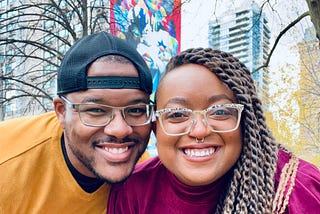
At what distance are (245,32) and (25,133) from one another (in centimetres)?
710

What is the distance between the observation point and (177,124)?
1.83m

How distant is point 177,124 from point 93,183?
0.80 m

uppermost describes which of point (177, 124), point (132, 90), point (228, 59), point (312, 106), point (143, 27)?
point (143, 27)

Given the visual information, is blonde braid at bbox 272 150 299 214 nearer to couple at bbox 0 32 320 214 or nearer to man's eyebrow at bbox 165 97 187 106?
couple at bbox 0 32 320 214

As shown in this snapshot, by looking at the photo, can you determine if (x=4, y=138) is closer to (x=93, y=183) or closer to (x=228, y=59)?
(x=93, y=183)

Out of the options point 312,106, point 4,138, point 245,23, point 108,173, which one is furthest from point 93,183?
point 312,106

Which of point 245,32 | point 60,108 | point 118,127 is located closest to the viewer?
point 118,127

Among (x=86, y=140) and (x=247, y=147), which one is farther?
(x=86, y=140)

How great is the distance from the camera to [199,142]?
1.78 metres

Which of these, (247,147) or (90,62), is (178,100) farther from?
(90,62)

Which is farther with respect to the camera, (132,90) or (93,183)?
(93,183)

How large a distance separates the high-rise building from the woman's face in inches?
246

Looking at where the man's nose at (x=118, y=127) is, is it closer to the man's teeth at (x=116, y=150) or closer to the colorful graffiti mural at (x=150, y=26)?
the man's teeth at (x=116, y=150)

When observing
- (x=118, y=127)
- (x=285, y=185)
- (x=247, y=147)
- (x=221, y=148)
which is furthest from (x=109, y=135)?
(x=285, y=185)
